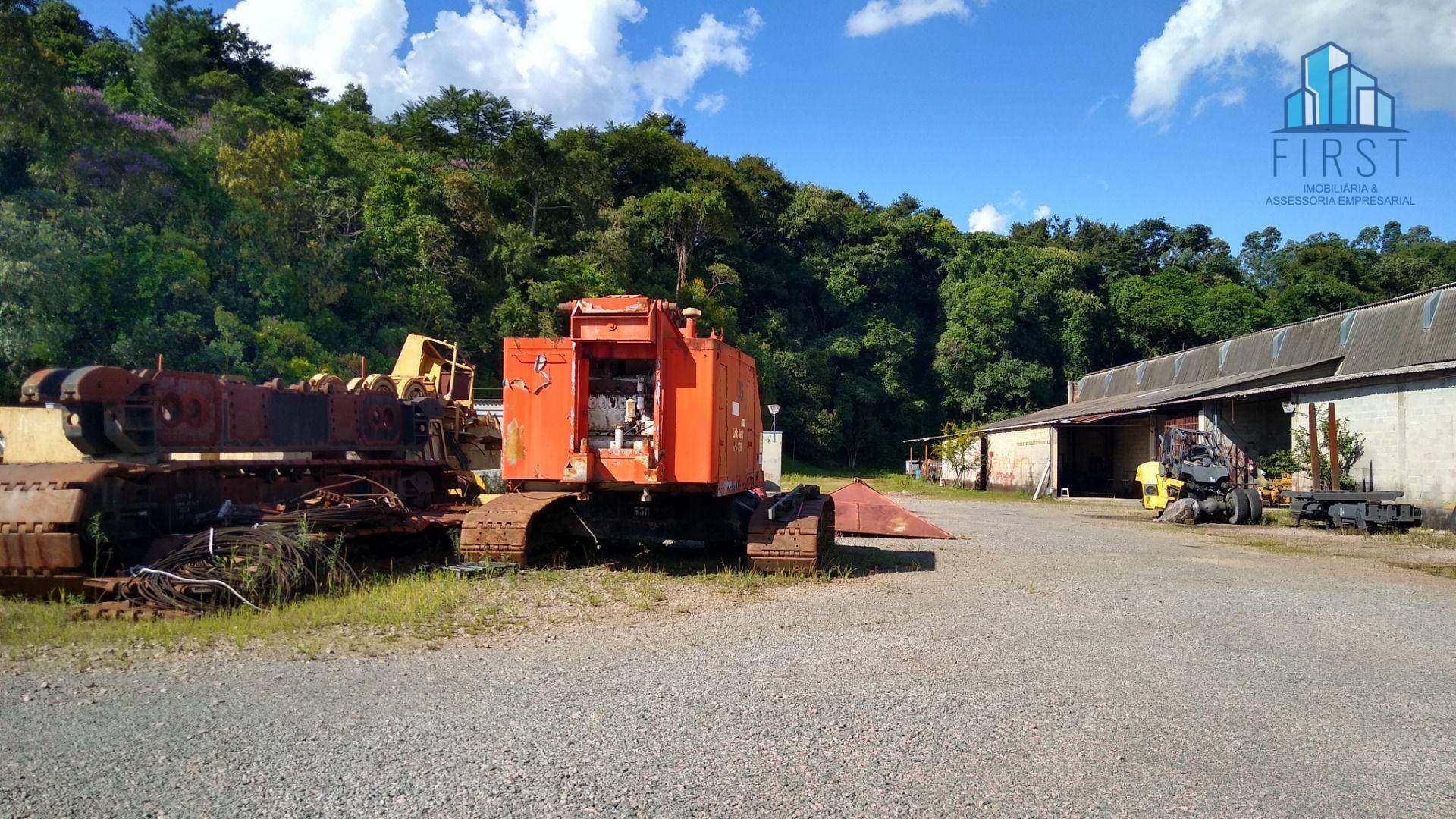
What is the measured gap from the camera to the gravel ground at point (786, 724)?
3.65 m

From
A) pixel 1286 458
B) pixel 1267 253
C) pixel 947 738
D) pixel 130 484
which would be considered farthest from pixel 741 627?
pixel 1267 253

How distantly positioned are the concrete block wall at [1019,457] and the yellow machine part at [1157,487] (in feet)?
25.2

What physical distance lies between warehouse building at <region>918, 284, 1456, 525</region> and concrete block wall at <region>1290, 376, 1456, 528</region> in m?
0.02

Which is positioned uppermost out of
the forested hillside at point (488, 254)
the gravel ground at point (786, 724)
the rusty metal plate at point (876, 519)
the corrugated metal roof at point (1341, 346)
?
the forested hillside at point (488, 254)

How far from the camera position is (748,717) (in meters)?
4.69

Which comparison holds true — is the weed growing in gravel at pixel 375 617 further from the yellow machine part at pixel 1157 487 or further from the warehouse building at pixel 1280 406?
the warehouse building at pixel 1280 406

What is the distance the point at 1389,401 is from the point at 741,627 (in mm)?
18494

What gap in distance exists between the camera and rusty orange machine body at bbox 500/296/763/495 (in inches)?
358

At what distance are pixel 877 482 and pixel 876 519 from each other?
2515 centimetres

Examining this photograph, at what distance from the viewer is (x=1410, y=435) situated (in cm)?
1838

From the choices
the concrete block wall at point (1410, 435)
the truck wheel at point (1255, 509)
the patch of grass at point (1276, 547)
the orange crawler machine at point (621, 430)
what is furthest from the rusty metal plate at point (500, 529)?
the concrete block wall at point (1410, 435)

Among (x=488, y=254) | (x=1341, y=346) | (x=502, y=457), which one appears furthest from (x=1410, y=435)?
(x=488, y=254)

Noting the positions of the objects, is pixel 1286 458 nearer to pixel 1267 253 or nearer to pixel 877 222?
→ pixel 877 222

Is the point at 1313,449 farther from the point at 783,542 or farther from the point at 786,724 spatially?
the point at 786,724
